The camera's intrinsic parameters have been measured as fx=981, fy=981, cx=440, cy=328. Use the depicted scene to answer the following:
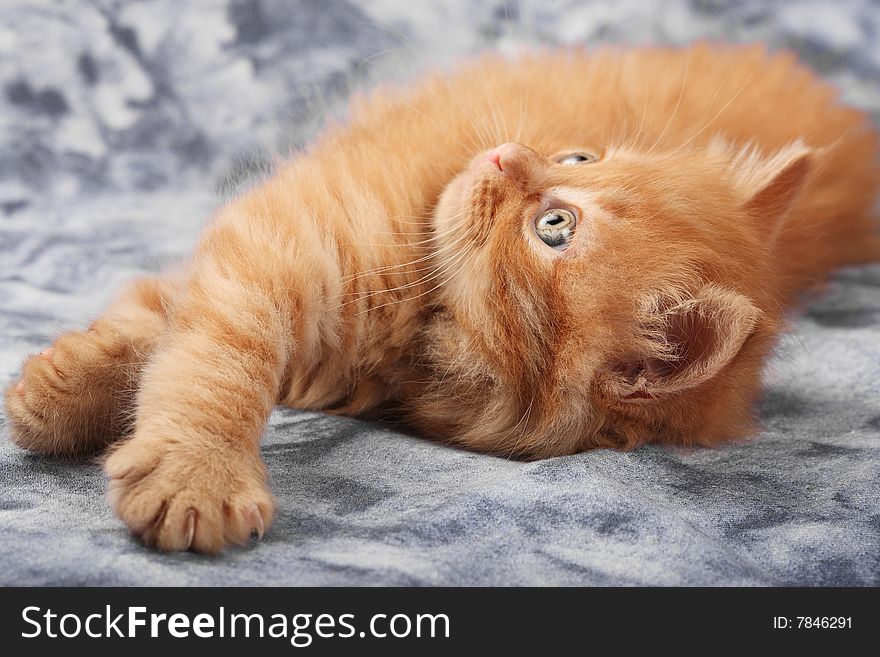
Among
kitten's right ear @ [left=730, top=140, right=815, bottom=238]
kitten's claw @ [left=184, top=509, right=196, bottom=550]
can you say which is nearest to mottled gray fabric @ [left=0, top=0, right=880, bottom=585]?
kitten's claw @ [left=184, top=509, right=196, bottom=550]

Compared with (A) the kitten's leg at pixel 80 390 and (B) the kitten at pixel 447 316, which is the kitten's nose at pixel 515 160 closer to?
(B) the kitten at pixel 447 316

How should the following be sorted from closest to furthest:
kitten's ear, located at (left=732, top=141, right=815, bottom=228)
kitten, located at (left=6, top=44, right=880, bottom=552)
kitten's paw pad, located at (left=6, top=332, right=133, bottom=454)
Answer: kitten, located at (left=6, top=44, right=880, bottom=552), kitten's paw pad, located at (left=6, top=332, right=133, bottom=454), kitten's ear, located at (left=732, top=141, right=815, bottom=228)

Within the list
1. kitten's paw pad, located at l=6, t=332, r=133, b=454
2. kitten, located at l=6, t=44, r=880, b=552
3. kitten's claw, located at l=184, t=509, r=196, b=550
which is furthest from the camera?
kitten's paw pad, located at l=6, t=332, r=133, b=454

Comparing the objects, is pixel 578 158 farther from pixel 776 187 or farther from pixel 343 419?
pixel 343 419

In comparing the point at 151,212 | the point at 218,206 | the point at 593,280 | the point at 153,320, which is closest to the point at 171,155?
the point at 151,212

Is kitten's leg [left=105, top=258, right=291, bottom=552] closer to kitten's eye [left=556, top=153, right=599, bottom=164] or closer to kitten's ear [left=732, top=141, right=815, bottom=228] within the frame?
kitten's eye [left=556, top=153, right=599, bottom=164]

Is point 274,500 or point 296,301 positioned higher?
point 296,301

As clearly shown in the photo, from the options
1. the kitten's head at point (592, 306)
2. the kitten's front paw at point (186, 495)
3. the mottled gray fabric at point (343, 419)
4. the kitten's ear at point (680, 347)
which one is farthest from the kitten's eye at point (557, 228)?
the kitten's front paw at point (186, 495)

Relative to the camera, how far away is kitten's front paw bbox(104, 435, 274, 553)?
43.7 inches

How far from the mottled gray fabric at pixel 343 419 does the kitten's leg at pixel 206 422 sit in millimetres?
47

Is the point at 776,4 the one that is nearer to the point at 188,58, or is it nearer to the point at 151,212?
the point at 188,58

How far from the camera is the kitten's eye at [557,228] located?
1448mm

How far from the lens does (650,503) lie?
131 centimetres

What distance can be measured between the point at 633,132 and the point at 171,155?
1.36m
